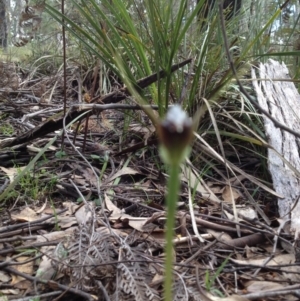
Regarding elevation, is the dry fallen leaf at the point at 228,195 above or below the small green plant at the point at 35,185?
below

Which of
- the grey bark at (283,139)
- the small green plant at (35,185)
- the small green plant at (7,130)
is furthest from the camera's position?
the small green plant at (7,130)

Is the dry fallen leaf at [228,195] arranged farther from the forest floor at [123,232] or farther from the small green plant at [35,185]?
the small green plant at [35,185]

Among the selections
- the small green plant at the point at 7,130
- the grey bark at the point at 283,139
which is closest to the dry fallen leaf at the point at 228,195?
the grey bark at the point at 283,139

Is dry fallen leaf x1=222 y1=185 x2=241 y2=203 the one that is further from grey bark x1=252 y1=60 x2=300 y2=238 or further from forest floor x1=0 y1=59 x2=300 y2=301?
grey bark x1=252 y1=60 x2=300 y2=238

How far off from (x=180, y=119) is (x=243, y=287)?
0.67 m

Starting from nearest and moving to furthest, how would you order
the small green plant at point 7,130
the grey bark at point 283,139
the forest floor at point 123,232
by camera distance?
the forest floor at point 123,232 → the grey bark at point 283,139 → the small green plant at point 7,130

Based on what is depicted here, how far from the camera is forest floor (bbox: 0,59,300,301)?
785mm

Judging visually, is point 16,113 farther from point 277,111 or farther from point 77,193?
point 277,111

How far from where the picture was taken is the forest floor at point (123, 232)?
79 centimetres

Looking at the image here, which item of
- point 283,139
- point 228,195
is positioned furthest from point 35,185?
point 283,139

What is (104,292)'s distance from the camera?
2.46 feet

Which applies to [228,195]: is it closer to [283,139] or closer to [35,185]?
[283,139]

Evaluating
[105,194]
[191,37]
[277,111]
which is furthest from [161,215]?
[191,37]

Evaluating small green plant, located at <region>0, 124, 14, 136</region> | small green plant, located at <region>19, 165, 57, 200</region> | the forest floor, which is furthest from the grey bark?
small green plant, located at <region>0, 124, 14, 136</region>
